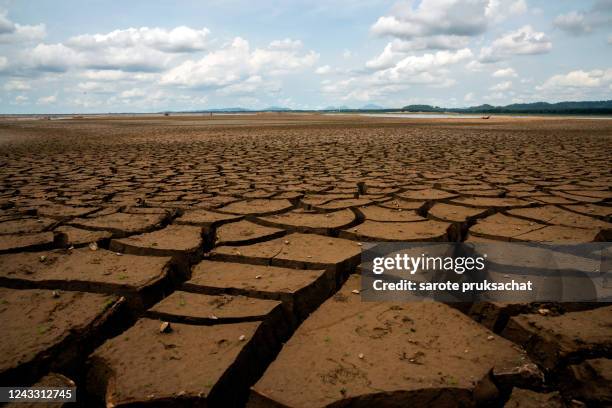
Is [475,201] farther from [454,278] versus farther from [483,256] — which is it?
[454,278]

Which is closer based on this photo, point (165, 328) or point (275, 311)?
point (165, 328)

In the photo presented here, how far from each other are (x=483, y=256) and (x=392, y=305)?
56 cm

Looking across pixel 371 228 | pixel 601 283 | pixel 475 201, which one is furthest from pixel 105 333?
pixel 475 201

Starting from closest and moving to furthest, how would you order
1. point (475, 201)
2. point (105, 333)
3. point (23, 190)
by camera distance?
point (105, 333)
point (475, 201)
point (23, 190)

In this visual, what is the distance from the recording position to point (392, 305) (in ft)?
4.19

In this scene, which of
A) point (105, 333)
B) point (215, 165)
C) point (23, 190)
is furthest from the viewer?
point (215, 165)

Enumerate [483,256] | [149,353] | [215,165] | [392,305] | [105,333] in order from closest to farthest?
[149,353], [105,333], [392,305], [483,256], [215,165]

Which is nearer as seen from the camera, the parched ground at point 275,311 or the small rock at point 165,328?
the parched ground at point 275,311

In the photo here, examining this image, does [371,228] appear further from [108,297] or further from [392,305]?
[108,297]

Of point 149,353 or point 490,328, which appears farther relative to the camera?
point 490,328

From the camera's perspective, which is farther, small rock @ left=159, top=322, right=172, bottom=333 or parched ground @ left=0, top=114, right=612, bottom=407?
small rock @ left=159, top=322, right=172, bottom=333

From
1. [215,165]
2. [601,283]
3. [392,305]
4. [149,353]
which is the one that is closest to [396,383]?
[392,305]

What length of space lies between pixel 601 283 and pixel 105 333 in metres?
1.59

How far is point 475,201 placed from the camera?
255cm
